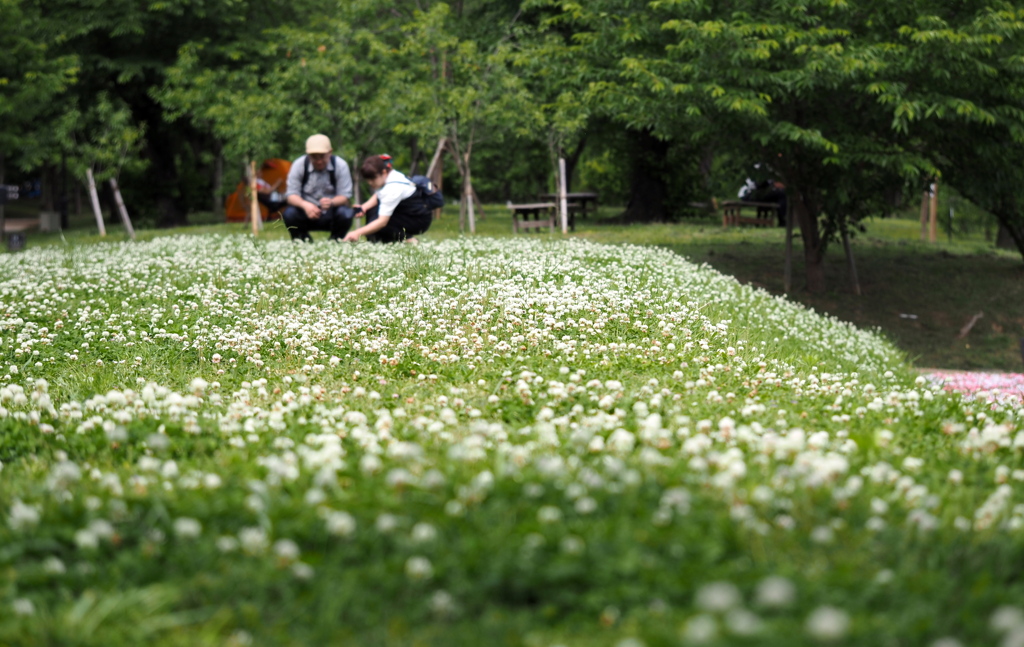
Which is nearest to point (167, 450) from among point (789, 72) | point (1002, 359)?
point (789, 72)

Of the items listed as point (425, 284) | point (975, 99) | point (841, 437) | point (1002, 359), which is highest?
point (975, 99)

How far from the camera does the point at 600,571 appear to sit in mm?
3121

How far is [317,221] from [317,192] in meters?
0.49

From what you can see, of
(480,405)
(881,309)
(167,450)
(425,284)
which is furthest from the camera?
(881,309)

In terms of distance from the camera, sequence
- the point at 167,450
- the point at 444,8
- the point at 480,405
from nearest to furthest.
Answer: the point at 167,450
the point at 480,405
the point at 444,8

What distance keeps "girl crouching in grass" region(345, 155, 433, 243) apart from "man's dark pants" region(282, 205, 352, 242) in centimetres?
47

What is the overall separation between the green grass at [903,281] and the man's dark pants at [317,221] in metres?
1.03

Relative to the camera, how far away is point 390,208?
14.8m

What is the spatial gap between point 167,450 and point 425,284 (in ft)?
18.7

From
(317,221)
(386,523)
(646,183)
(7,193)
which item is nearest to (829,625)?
(386,523)

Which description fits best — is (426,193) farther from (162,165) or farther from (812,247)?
(162,165)

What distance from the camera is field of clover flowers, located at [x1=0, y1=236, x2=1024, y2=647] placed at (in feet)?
9.77

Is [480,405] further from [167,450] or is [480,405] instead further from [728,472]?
[728,472]

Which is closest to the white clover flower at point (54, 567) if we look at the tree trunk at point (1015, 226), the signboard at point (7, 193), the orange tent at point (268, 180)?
the tree trunk at point (1015, 226)
